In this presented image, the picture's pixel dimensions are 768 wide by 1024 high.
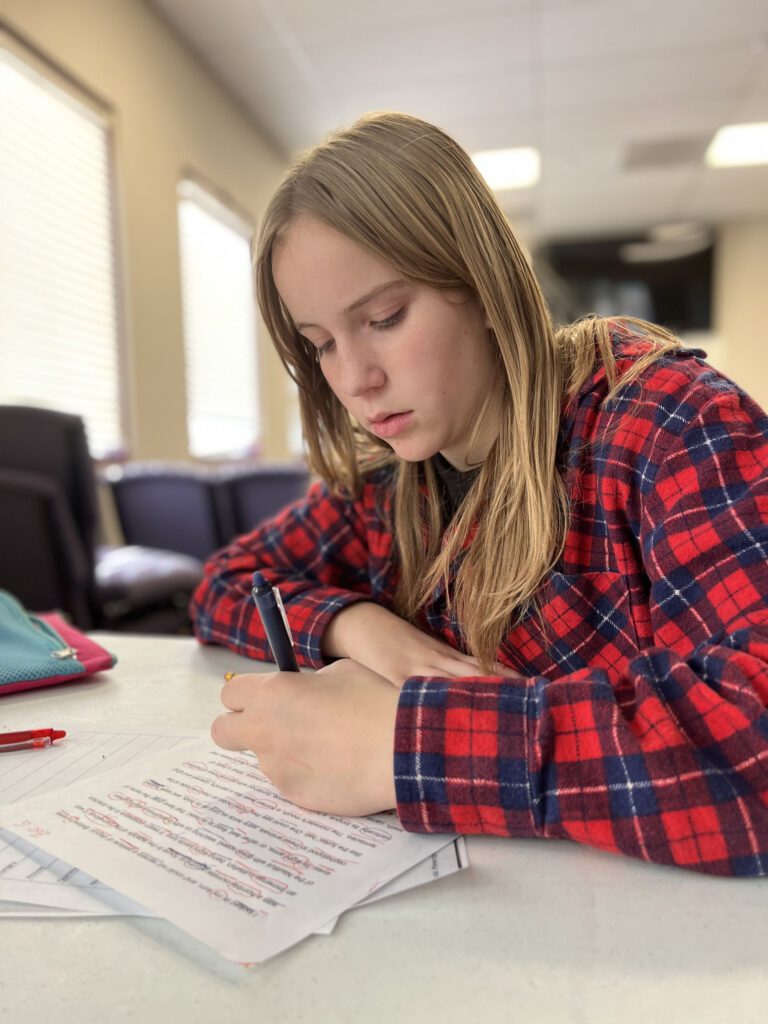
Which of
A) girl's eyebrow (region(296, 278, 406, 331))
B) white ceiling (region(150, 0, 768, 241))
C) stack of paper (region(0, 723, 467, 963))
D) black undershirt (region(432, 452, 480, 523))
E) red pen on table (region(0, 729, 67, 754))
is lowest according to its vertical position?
stack of paper (region(0, 723, 467, 963))

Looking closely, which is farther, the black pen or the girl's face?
the girl's face

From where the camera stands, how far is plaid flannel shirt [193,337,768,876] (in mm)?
474

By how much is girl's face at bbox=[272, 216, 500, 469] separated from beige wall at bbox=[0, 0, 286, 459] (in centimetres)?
244

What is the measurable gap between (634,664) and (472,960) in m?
0.23

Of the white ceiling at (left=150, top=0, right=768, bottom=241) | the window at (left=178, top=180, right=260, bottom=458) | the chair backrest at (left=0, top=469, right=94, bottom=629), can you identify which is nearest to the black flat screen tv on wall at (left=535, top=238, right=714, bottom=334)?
the white ceiling at (left=150, top=0, right=768, bottom=241)

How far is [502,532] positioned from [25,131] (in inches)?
102

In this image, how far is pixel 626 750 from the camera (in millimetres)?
488

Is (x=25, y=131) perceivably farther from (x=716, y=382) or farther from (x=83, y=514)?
(x=716, y=382)

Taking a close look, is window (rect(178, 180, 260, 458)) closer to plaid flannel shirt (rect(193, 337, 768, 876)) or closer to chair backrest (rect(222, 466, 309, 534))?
chair backrest (rect(222, 466, 309, 534))

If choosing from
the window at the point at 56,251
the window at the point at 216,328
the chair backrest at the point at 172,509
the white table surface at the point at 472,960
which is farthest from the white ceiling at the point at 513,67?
the white table surface at the point at 472,960

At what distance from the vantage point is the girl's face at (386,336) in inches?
30.1

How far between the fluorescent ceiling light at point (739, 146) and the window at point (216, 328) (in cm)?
290

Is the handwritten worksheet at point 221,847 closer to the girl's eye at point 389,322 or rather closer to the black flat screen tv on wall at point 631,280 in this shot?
the girl's eye at point 389,322

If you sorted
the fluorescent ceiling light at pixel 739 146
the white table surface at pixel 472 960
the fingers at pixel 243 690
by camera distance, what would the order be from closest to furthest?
the white table surface at pixel 472 960, the fingers at pixel 243 690, the fluorescent ceiling light at pixel 739 146
